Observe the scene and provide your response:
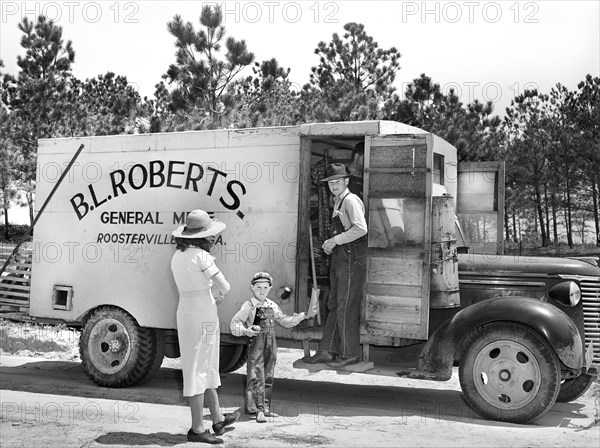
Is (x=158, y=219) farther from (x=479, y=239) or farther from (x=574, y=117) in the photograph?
(x=574, y=117)

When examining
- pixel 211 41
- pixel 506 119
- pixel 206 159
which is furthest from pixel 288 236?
pixel 506 119

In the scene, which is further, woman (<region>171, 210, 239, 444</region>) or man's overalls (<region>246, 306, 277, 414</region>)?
man's overalls (<region>246, 306, 277, 414</region>)

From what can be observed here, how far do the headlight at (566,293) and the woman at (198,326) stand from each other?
10.8ft

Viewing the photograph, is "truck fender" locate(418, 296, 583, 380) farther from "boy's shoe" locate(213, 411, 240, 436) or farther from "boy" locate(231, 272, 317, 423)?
"boy's shoe" locate(213, 411, 240, 436)

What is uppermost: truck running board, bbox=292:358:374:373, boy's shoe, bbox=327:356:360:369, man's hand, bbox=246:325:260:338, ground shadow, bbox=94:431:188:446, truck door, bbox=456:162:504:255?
truck door, bbox=456:162:504:255

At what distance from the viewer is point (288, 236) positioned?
27.7 ft

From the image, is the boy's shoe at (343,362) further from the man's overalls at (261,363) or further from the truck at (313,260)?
the man's overalls at (261,363)

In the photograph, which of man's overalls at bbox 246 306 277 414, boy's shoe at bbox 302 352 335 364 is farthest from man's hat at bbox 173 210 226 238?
boy's shoe at bbox 302 352 335 364

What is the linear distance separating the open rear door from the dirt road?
94 centimetres

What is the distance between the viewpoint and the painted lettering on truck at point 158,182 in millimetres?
8828

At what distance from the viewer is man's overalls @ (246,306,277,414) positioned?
7.51 meters

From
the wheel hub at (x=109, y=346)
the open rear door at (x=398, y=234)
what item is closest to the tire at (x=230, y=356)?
the wheel hub at (x=109, y=346)

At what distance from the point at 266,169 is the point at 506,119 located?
3332 cm

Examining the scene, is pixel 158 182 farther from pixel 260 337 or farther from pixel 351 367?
pixel 351 367
